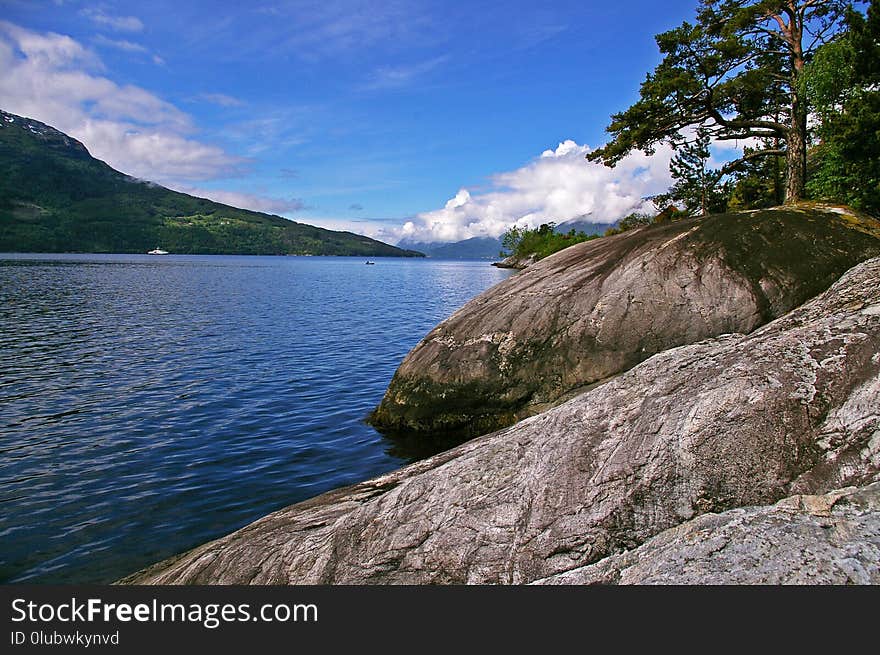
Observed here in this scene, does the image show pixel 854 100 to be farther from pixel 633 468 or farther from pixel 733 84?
pixel 633 468

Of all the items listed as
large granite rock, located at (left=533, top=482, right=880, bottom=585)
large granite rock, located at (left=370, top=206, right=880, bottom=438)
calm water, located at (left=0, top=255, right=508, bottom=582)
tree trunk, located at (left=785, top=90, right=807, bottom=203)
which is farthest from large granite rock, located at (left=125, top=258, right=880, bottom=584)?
tree trunk, located at (left=785, top=90, right=807, bottom=203)

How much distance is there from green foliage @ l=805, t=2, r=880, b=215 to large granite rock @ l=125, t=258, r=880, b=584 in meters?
22.8

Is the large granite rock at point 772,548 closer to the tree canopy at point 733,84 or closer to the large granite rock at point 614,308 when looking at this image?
the large granite rock at point 614,308

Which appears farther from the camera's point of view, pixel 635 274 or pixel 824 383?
pixel 635 274

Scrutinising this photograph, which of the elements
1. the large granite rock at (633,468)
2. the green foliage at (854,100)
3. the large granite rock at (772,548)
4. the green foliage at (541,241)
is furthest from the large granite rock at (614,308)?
the green foliage at (541,241)

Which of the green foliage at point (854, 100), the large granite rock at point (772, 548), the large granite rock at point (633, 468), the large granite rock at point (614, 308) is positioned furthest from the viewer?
the green foliage at point (854, 100)

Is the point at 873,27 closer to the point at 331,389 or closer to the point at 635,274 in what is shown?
the point at 635,274

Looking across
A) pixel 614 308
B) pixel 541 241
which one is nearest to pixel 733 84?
pixel 614 308

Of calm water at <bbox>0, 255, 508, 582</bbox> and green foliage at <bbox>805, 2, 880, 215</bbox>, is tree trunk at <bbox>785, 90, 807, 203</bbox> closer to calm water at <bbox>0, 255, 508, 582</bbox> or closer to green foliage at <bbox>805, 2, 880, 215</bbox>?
green foliage at <bbox>805, 2, 880, 215</bbox>

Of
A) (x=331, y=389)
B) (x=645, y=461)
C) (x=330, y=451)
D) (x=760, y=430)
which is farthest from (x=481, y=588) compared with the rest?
(x=331, y=389)

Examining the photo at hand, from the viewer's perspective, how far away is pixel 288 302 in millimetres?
68250

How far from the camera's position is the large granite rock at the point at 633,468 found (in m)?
6.11

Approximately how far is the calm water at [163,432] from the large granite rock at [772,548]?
36.7 ft

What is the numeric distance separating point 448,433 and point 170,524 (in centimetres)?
854
